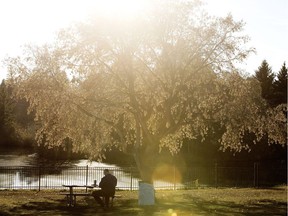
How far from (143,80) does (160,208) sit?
5.97m

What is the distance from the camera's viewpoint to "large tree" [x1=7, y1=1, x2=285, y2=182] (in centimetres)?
2169

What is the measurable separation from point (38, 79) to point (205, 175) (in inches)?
1017

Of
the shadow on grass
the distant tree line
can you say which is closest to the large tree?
the shadow on grass

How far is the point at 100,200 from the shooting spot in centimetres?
2078

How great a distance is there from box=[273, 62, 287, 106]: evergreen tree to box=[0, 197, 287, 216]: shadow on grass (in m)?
44.0

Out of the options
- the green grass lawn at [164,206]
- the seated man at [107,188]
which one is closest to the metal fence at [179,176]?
the green grass lawn at [164,206]

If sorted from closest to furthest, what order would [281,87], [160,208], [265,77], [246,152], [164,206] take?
[160,208] < [164,206] < [246,152] < [281,87] < [265,77]

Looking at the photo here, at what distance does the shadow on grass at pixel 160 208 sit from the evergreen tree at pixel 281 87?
4399cm

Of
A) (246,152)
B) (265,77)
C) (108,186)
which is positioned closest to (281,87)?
(265,77)

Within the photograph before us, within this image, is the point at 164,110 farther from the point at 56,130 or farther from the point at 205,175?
the point at 205,175

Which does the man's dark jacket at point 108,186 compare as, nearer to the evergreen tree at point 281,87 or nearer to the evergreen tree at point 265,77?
the evergreen tree at point 281,87

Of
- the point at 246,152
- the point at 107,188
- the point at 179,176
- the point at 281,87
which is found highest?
the point at 281,87

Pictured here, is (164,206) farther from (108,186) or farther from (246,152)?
(246,152)

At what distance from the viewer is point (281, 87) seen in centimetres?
7094
